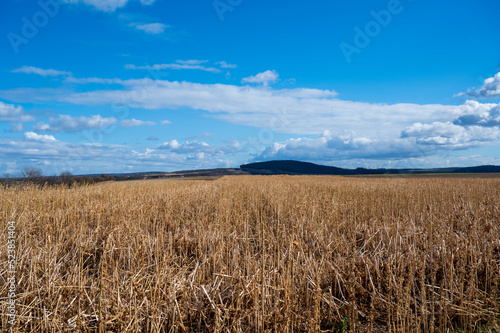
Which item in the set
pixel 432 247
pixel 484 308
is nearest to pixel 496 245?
pixel 432 247

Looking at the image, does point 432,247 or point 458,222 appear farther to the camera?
point 458,222

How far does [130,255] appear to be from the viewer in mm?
4512

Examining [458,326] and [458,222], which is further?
[458,222]

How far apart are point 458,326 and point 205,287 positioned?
2.99m

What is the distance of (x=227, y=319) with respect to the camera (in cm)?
299

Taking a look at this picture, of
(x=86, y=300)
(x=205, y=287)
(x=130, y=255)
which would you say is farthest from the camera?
(x=130, y=255)

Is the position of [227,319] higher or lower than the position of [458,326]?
higher

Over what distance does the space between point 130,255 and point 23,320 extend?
1655mm

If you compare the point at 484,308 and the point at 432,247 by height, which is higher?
the point at 432,247

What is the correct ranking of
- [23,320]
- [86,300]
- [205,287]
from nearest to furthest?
[23,320], [86,300], [205,287]

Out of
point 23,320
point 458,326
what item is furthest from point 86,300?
point 458,326

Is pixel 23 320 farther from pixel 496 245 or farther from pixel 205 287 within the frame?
pixel 496 245

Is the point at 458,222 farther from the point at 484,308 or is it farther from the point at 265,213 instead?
the point at 265,213

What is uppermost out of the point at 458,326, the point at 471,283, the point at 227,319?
the point at 471,283
